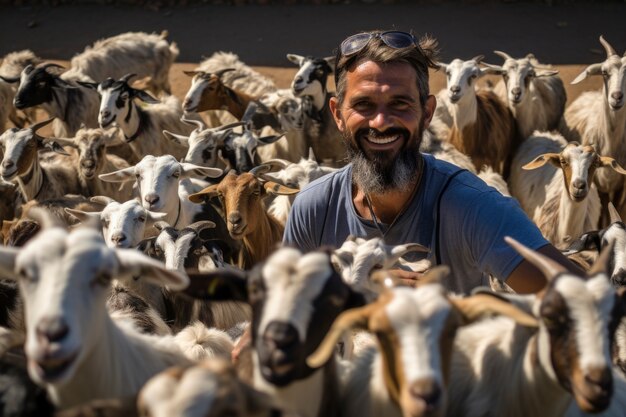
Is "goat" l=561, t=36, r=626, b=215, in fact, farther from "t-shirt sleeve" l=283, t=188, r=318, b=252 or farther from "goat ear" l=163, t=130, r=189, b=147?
"t-shirt sleeve" l=283, t=188, r=318, b=252

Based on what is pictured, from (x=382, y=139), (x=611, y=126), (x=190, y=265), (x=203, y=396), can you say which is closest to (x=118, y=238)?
(x=190, y=265)

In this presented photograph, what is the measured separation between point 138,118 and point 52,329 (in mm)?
5841

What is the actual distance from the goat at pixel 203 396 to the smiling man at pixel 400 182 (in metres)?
1.33

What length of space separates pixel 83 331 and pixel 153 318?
6.30 ft

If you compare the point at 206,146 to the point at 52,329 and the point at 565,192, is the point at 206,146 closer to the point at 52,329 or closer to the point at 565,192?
the point at 565,192

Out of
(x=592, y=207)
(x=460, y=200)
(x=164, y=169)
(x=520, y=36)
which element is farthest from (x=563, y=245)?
(x=520, y=36)

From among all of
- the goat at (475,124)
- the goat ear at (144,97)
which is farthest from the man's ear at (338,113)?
the goat ear at (144,97)

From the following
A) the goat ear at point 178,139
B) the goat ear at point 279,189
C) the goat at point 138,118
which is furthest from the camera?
the goat at point 138,118

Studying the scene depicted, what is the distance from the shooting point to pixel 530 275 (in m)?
3.16

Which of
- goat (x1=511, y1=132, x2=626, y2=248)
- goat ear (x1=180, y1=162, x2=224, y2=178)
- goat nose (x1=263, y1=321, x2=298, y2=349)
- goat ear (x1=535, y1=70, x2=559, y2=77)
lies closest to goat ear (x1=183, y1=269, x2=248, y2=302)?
goat nose (x1=263, y1=321, x2=298, y2=349)

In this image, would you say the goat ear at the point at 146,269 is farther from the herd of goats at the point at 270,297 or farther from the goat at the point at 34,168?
the goat at the point at 34,168

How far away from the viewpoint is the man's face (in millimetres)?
3541

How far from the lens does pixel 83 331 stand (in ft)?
7.77

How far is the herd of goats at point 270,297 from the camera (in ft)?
7.55
